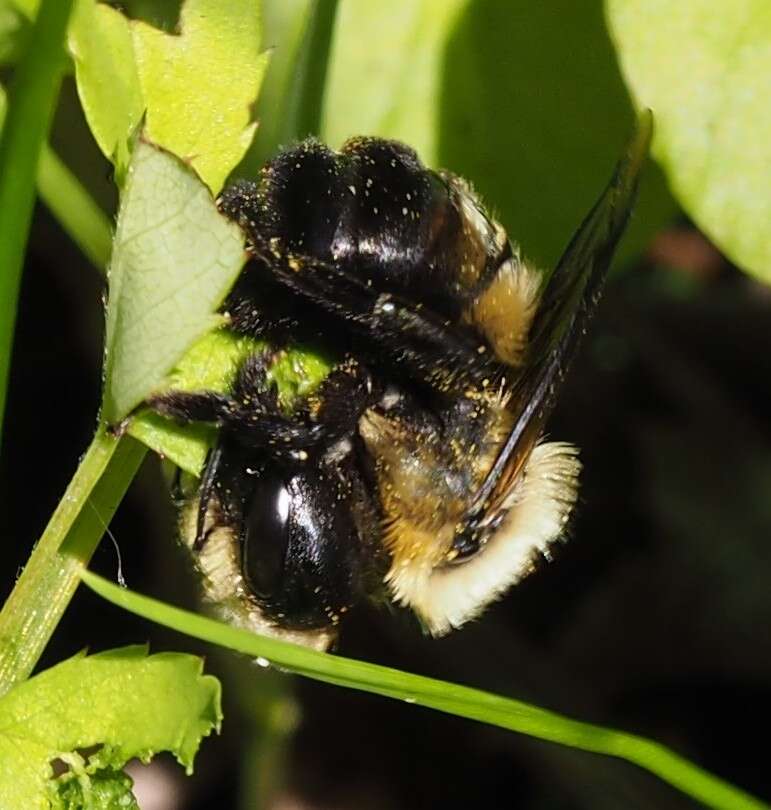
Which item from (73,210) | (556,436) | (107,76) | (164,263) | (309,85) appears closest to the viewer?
(164,263)

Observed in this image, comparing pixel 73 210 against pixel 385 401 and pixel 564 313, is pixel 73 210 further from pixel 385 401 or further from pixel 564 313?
pixel 564 313

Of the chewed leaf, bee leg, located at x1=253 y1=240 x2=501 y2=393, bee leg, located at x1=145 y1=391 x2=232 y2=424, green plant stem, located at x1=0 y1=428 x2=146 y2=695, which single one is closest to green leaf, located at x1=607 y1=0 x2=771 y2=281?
bee leg, located at x1=253 y1=240 x2=501 y2=393

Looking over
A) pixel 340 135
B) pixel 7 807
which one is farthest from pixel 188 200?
pixel 340 135

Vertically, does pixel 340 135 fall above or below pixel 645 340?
above

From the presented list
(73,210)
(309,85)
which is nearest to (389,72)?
(309,85)

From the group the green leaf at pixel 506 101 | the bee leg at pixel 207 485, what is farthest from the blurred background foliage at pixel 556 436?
the bee leg at pixel 207 485

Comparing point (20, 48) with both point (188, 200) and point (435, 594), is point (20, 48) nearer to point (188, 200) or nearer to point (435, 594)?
point (188, 200)
